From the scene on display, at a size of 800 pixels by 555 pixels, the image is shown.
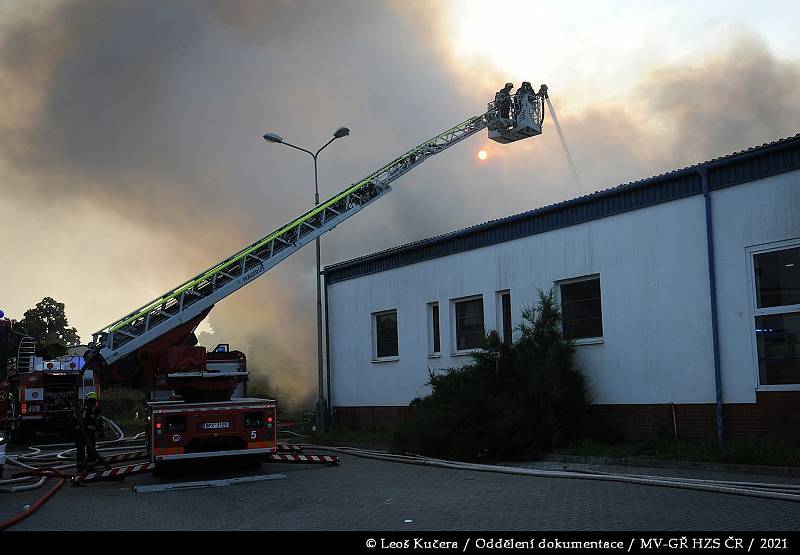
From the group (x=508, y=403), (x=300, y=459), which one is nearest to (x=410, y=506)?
(x=300, y=459)

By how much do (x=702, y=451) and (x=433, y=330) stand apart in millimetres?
9541

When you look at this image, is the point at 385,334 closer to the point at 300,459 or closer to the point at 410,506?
the point at 300,459

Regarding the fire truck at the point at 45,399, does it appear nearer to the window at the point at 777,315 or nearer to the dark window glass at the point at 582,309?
the dark window glass at the point at 582,309

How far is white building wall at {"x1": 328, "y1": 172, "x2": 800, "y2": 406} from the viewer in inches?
567

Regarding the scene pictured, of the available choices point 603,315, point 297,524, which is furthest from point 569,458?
point 297,524

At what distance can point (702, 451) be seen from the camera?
13953mm

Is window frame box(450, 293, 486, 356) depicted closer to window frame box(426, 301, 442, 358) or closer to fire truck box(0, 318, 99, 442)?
window frame box(426, 301, 442, 358)

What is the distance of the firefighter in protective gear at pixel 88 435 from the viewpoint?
1473 cm

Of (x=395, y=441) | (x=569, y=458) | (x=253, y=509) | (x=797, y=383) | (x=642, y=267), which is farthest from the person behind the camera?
(x=395, y=441)

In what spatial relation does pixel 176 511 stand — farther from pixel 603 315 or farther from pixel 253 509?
pixel 603 315

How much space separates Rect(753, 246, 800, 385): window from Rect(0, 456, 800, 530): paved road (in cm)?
284

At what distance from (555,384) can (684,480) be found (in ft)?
16.2

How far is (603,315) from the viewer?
17.1 meters

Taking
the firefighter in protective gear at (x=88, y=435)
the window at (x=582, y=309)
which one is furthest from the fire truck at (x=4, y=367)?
the window at (x=582, y=309)
